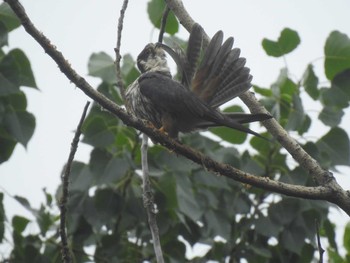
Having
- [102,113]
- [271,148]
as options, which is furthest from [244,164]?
[102,113]

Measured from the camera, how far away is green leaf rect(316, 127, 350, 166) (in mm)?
4699

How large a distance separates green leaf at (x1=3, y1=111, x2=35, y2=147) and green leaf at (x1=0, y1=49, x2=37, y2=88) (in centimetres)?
24

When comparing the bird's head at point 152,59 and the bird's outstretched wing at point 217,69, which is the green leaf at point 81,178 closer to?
the bird's head at point 152,59

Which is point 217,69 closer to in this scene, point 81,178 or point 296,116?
point 296,116

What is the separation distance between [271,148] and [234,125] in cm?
170

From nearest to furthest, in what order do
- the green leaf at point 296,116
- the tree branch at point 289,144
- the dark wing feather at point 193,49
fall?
the tree branch at point 289,144
the dark wing feather at point 193,49
the green leaf at point 296,116

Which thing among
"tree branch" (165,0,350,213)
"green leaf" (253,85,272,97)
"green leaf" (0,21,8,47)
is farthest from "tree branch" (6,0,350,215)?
"green leaf" (253,85,272,97)

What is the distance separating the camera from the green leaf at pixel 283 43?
4457 millimetres

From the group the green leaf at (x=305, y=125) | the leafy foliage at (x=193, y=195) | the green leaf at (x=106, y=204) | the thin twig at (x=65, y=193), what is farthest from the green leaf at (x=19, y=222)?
the green leaf at (x=305, y=125)

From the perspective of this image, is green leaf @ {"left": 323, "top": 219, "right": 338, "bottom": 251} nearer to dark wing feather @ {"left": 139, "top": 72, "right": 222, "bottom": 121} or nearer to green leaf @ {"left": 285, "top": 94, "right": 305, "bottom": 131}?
green leaf @ {"left": 285, "top": 94, "right": 305, "bottom": 131}

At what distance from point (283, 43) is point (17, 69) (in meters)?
1.90

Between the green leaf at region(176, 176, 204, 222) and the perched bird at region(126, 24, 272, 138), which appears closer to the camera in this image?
the perched bird at region(126, 24, 272, 138)

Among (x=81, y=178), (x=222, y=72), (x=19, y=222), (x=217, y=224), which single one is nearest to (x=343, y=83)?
(x=222, y=72)

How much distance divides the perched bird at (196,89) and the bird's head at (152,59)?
443 mm
